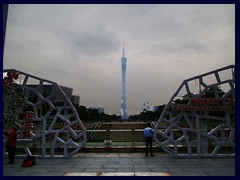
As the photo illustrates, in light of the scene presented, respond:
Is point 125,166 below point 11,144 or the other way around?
below

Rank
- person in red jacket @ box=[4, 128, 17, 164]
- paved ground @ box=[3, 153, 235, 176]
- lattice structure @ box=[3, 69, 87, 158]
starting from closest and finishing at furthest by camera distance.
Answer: paved ground @ box=[3, 153, 235, 176], person in red jacket @ box=[4, 128, 17, 164], lattice structure @ box=[3, 69, 87, 158]

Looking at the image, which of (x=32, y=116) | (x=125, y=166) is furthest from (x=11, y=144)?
(x=125, y=166)

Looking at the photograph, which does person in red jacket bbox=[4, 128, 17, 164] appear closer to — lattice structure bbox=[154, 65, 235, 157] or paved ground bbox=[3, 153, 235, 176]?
paved ground bbox=[3, 153, 235, 176]

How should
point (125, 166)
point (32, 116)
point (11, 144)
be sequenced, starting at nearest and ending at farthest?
point (125, 166) < point (11, 144) < point (32, 116)

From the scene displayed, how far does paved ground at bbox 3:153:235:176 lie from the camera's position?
9547mm

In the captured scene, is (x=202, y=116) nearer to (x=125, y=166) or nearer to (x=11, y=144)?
(x=125, y=166)

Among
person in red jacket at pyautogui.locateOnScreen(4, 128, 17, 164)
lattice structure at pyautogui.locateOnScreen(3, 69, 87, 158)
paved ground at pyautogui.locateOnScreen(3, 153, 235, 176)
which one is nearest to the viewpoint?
paved ground at pyautogui.locateOnScreen(3, 153, 235, 176)

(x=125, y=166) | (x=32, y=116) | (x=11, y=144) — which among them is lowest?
(x=125, y=166)

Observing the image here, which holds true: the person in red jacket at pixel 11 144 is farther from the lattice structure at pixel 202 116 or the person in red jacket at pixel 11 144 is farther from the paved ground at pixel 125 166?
the lattice structure at pixel 202 116

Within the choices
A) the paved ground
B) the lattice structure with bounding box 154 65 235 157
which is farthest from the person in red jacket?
the lattice structure with bounding box 154 65 235 157

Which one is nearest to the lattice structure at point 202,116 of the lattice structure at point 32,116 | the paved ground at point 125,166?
the paved ground at point 125,166

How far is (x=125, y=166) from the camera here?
10.7 m
